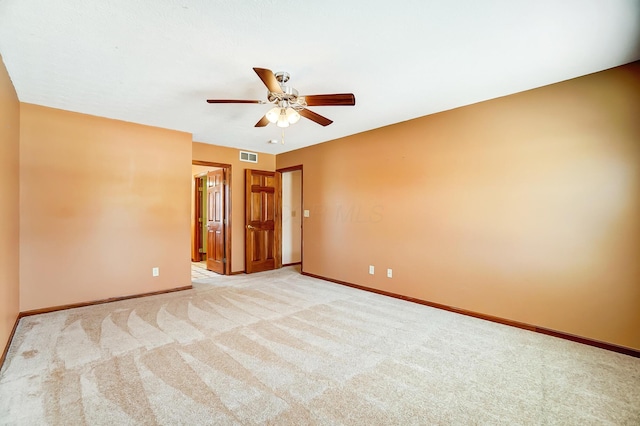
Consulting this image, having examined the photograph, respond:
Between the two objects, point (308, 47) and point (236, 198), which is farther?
point (236, 198)

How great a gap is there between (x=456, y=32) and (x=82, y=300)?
5070mm

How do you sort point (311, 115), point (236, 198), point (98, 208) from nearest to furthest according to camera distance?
1. point (311, 115)
2. point (98, 208)
3. point (236, 198)

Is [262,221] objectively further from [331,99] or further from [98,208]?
[331,99]

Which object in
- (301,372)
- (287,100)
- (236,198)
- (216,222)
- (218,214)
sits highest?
(287,100)

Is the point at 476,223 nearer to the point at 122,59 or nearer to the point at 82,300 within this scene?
the point at 122,59

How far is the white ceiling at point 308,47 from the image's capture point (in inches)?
72.7

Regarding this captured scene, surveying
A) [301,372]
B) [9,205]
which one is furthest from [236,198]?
[301,372]

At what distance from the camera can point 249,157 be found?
19.0 ft

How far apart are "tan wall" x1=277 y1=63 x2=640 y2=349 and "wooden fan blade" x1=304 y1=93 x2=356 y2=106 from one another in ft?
6.02

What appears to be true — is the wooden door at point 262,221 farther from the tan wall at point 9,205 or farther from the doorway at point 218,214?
the tan wall at point 9,205

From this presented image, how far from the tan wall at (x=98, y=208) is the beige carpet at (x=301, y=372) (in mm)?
580

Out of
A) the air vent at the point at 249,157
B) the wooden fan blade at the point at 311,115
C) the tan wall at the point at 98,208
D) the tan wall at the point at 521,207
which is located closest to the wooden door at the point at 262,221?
the air vent at the point at 249,157

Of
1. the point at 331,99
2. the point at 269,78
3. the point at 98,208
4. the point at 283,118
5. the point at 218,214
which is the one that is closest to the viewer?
the point at 269,78

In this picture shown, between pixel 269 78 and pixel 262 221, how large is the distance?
4083 millimetres
